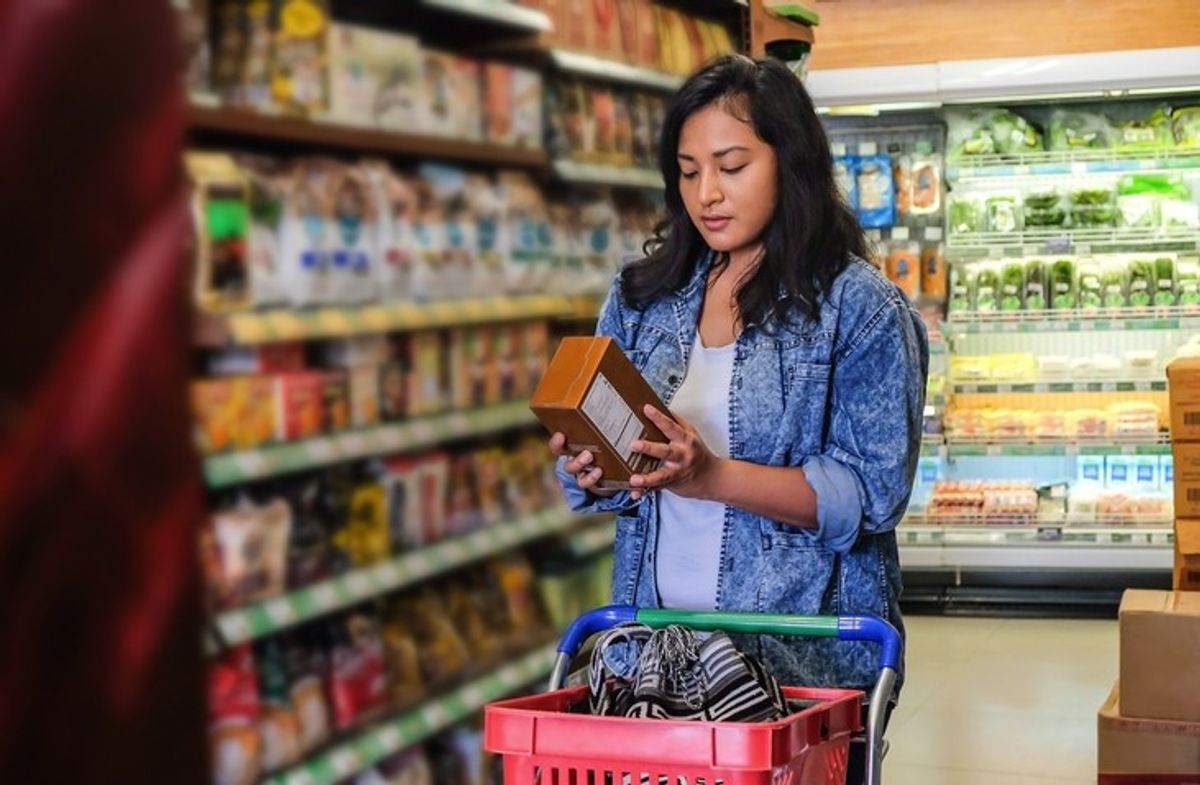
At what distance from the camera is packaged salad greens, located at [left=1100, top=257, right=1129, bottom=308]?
6344 mm

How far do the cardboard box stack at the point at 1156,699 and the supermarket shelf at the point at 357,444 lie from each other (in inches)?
48.7

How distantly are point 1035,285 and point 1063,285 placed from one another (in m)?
0.11

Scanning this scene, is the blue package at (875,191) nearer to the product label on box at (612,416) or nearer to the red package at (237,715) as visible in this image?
the red package at (237,715)

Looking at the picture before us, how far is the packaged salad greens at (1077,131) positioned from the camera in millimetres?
6406

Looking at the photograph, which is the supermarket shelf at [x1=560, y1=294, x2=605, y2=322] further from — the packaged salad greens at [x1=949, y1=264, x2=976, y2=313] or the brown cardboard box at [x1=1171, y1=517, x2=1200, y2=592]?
the packaged salad greens at [x1=949, y1=264, x2=976, y2=313]

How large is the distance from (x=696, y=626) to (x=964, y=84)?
4693 millimetres

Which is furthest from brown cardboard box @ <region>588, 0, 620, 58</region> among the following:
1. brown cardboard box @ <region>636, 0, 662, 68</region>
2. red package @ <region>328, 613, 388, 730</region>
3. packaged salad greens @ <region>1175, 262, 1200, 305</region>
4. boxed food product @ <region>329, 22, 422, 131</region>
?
packaged salad greens @ <region>1175, 262, 1200, 305</region>

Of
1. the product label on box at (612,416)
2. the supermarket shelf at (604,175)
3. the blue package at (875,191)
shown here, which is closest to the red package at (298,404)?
the product label on box at (612,416)

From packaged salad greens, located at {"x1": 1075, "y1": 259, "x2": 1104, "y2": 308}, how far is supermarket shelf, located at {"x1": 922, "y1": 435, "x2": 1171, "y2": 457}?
1.84 ft

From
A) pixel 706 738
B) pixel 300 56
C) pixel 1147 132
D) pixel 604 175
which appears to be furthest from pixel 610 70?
pixel 1147 132

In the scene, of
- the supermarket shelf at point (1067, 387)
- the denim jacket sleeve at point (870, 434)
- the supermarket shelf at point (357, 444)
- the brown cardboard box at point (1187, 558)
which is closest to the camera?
the denim jacket sleeve at point (870, 434)

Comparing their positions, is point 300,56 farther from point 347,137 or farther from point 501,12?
point 501,12

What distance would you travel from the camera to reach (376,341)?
8.77 feet

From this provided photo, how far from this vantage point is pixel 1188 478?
3482 mm
